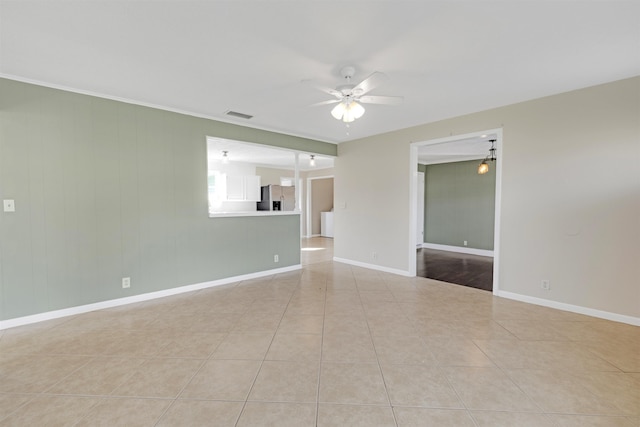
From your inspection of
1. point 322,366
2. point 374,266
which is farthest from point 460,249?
point 322,366

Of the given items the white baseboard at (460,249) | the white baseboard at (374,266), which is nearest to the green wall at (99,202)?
the white baseboard at (374,266)

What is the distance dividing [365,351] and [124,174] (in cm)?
343

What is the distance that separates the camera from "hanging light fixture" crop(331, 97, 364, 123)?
2740 mm

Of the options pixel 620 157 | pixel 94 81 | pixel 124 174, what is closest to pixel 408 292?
pixel 620 157

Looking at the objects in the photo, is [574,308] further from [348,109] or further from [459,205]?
[459,205]

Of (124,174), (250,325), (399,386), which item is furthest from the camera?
(124,174)

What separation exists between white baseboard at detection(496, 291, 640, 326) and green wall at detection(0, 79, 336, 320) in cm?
400

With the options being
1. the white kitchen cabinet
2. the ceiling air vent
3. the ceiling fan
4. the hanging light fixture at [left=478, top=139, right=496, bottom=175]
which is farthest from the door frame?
the white kitchen cabinet

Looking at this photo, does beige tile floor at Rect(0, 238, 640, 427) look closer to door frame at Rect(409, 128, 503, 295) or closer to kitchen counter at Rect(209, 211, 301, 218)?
door frame at Rect(409, 128, 503, 295)

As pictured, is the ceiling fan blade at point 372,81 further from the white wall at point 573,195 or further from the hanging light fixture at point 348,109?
the white wall at point 573,195

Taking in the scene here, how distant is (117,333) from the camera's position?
265cm

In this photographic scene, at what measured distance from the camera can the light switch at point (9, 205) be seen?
2727 millimetres

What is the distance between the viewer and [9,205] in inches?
108

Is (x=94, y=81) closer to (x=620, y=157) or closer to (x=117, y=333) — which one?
(x=117, y=333)
